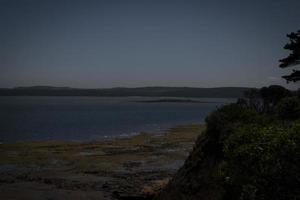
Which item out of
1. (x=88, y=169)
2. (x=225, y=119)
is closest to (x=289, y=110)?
(x=225, y=119)

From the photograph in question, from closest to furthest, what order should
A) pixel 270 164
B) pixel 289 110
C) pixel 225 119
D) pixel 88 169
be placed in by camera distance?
pixel 270 164, pixel 225 119, pixel 289 110, pixel 88 169

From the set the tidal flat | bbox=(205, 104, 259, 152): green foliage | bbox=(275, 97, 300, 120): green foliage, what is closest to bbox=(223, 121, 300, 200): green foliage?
bbox=(205, 104, 259, 152): green foliage

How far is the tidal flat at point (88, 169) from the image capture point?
116 ft

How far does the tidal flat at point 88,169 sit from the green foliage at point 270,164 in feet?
65.0

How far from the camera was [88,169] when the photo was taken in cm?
4625

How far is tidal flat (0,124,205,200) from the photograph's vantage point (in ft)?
116

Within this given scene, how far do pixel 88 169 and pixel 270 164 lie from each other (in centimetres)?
3662

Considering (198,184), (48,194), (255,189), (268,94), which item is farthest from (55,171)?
(255,189)

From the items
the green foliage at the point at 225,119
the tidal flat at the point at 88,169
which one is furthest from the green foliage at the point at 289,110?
the tidal flat at the point at 88,169

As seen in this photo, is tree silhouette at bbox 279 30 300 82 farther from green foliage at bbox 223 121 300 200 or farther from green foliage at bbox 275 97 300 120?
green foliage at bbox 223 121 300 200

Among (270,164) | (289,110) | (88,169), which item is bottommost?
(88,169)

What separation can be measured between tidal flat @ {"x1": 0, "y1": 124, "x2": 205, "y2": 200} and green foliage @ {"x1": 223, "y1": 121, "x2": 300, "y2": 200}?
19.8 meters

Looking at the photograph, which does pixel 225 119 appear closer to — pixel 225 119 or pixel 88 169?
pixel 225 119

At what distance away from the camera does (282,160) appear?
11.7 m
